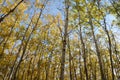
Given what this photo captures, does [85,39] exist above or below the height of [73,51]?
above

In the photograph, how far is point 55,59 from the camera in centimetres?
2116

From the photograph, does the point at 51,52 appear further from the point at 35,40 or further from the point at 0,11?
the point at 0,11

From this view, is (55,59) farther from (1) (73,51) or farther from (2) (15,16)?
(2) (15,16)

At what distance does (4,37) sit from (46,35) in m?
4.67

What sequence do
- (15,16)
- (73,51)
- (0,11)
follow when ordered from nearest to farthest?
(0,11)
(15,16)
(73,51)

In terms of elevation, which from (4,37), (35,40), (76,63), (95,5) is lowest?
(76,63)

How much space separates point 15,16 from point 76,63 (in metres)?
11.9

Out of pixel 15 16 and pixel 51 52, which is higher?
pixel 15 16

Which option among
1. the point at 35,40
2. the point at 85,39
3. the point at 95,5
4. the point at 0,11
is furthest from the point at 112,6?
the point at 0,11

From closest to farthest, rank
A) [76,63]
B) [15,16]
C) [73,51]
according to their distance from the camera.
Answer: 1. [15,16]
2. [73,51]
3. [76,63]

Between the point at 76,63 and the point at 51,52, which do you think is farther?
the point at 76,63

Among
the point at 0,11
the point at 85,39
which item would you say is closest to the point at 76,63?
the point at 85,39

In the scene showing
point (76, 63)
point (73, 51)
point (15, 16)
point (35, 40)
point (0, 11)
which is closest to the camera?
point (0, 11)

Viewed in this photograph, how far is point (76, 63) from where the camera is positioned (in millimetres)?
23109
